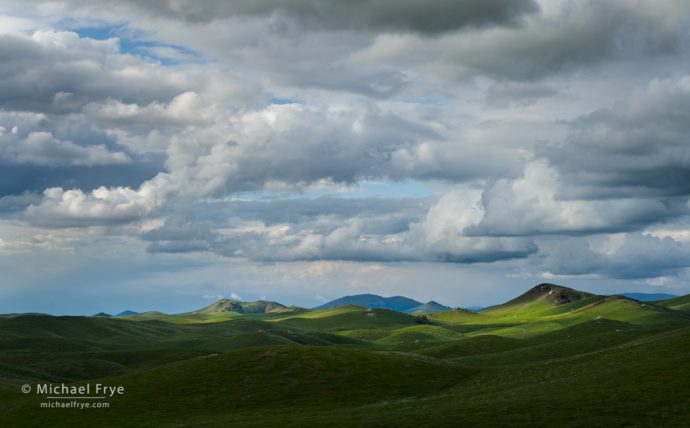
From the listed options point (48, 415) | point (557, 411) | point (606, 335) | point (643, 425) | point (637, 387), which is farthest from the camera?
point (606, 335)

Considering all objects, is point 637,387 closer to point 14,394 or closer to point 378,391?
point 378,391

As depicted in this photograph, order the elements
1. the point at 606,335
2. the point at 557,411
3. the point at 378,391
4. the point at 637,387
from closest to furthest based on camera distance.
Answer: the point at 557,411
the point at 637,387
the point at 378,391
the point at 606,335

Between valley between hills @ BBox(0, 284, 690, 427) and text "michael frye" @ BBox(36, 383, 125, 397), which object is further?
text "michael frye" @ BBox(36, 383, 125, 397)

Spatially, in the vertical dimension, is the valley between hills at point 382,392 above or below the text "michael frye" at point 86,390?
below

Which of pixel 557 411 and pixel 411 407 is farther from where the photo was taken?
pixel 411 407

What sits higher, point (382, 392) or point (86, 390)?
point (86, 390)

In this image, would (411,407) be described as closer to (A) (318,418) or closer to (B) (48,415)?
(A) (318,418)

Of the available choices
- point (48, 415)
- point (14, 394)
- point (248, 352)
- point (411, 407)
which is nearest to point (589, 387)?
point (411, 407)

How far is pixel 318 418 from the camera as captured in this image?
239 ft

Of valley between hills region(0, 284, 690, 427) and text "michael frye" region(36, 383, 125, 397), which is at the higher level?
text "michael frye" region(36, 383, 125, 397)

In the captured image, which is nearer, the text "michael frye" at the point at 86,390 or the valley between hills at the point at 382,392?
the valley between hills at the point at 382,392

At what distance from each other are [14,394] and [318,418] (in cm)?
5373

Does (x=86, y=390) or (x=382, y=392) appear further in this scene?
(x=86, y=390)

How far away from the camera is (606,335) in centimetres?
16012
